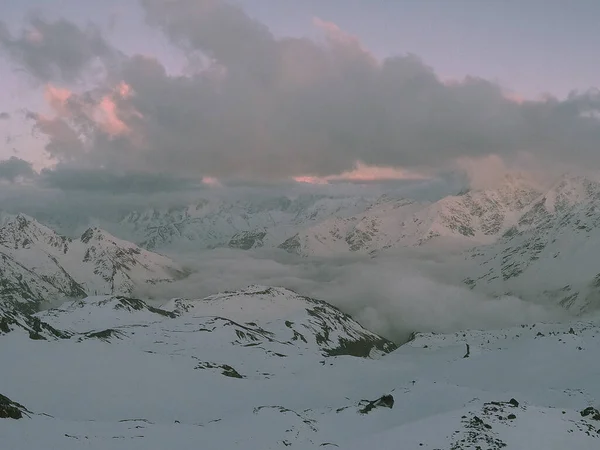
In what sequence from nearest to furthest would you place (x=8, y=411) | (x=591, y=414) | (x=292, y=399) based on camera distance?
(x=591, y=414)
(x=8, y=411)
(x=292, y=399)

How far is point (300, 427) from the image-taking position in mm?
46156

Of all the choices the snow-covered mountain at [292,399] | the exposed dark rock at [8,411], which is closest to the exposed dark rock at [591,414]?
the snow-covered mountain at [292,399]

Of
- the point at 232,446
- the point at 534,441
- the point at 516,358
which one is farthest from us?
the point at 516,358

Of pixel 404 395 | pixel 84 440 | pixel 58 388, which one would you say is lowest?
pixel 58 388

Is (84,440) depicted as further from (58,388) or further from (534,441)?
(58,388)

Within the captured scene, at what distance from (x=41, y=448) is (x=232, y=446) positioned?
14618mm

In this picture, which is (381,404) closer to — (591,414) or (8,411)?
(591,414)

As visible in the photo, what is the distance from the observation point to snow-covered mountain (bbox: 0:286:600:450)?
123 feet

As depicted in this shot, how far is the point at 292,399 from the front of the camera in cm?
8450

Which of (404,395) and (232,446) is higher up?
(404,395)

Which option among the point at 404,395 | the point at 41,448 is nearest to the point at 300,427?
the point at 404,395

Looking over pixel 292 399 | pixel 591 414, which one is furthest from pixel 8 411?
pixel 292 399

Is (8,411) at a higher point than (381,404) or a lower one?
lower

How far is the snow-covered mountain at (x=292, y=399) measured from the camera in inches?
1476
